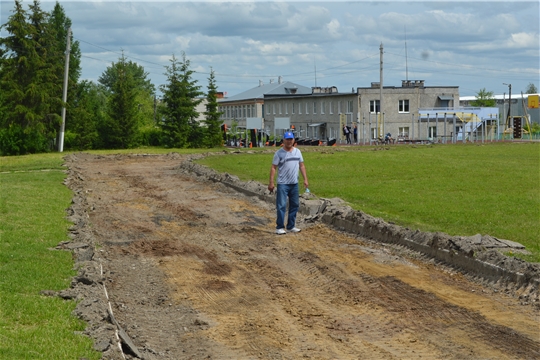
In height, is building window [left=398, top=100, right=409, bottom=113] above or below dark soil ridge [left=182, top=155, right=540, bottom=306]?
above

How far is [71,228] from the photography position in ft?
50.9

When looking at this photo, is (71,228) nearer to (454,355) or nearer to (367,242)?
(367,242)

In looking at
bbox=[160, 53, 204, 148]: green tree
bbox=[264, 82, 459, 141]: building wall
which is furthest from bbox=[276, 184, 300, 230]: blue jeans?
bbox=[264, 82, 459, 141]: building wall

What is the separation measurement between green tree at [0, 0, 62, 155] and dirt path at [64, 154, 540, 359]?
42.5 m

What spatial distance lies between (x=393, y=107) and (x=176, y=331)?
86.2 meters

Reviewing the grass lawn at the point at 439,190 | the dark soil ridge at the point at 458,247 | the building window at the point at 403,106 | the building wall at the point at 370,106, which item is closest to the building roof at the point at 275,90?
the building wall at the point at 370,106

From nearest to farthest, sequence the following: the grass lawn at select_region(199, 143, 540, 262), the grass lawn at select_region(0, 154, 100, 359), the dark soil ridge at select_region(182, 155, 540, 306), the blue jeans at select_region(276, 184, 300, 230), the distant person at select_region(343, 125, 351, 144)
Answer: the grass lawn at select_region(0, 154, 100, 359), the dark soil ridge at select_region(182, 155, 540, 306), the grass lawn at select_region(199, 143, 540, 262), the blue jeans at select_region(276, 184, 300, 230), the distant person at select_region(343, 125, 351, 144)

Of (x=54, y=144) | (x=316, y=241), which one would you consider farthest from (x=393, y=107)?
(x=316, y=241)

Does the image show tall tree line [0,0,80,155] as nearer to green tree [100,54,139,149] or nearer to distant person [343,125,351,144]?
green tree [100,54,139,149]

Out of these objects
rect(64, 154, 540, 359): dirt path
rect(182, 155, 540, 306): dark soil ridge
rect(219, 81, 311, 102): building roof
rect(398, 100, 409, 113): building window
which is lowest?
rect(64, 154, 540, 359): dirt path

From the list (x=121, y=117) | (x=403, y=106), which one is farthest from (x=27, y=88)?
(x=403, y=106)

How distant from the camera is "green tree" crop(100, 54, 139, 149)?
2383 inches

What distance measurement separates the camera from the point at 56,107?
196 feet

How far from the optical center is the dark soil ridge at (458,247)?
10759mm
